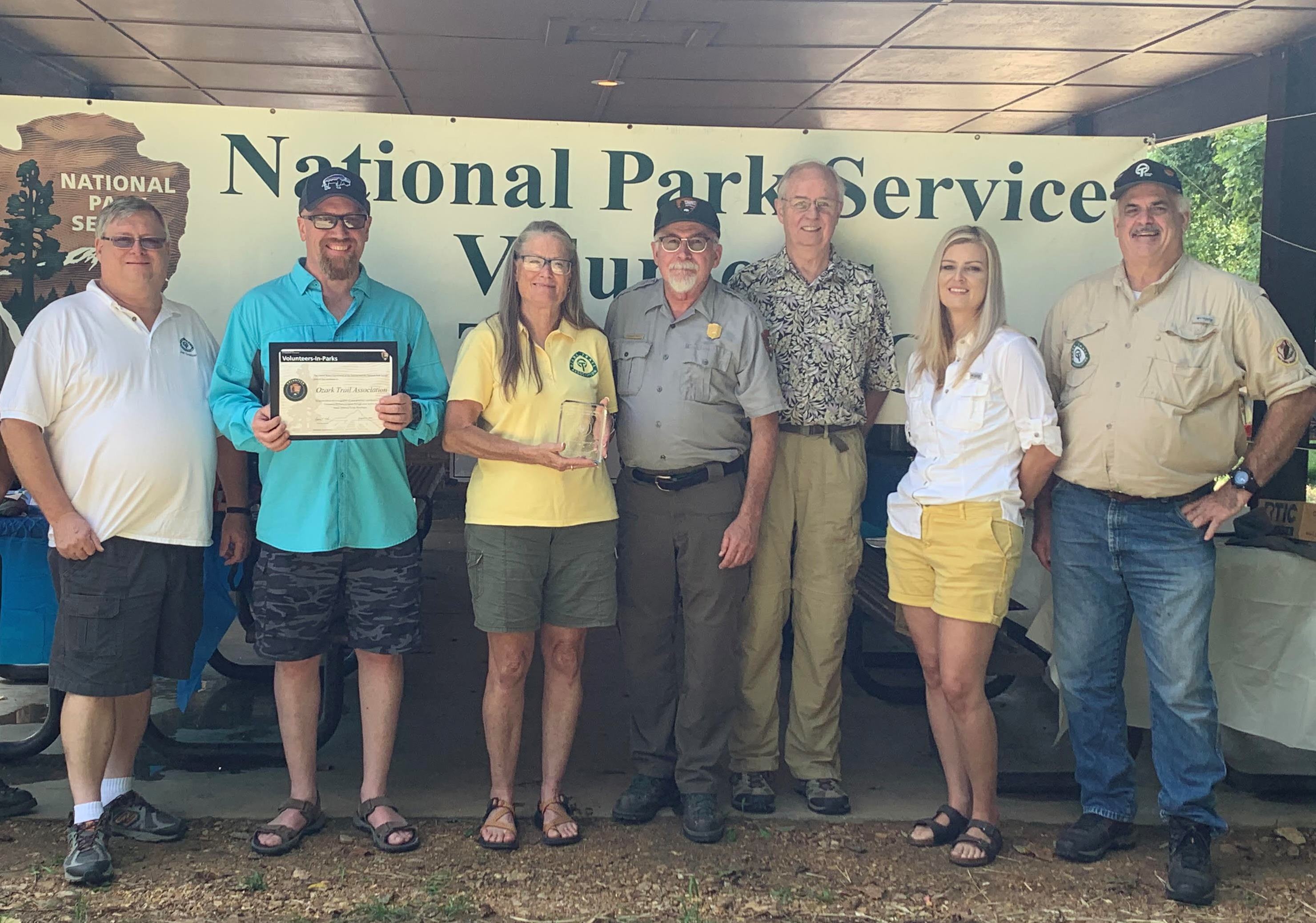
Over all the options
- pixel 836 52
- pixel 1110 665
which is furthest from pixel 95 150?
pixel 1110 665

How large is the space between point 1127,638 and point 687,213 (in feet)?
6.18

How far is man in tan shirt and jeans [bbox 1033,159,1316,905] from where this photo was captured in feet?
10.4

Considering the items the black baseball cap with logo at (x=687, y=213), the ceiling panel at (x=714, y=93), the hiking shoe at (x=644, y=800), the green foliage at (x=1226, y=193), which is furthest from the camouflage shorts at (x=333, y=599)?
the green foliage at (x=1226, y=193)

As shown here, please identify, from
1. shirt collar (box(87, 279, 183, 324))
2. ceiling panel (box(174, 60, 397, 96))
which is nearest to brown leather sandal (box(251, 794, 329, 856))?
shirt collar (box(87, 279, 183, 324))

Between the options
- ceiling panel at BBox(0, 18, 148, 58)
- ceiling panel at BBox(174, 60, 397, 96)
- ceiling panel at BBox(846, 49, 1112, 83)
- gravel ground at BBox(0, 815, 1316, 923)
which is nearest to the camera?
gravel ground at BBox(0, 815, 1316, 923)

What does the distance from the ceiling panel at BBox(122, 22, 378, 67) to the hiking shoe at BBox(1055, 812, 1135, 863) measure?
4.68 meters

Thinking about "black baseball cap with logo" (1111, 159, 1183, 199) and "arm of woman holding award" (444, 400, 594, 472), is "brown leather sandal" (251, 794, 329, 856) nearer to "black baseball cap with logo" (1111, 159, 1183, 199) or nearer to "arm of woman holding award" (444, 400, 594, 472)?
"arm of woman holding award" (444, 400, 594, 472)

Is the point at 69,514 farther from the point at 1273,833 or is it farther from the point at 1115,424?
the point at 1273,833

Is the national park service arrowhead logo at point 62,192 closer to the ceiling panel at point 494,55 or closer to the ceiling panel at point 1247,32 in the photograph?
the ceiling panel at point 494,55

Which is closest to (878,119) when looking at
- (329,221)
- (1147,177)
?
(1147,177)

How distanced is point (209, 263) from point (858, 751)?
306 cm

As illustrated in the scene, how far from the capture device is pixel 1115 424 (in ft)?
10.6

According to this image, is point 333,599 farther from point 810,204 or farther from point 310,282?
point 810,204

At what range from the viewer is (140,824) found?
3.36 meters
